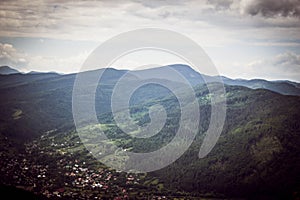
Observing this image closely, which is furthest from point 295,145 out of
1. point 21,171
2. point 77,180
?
point 21,171

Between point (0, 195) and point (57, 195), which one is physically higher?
point (0, 195)

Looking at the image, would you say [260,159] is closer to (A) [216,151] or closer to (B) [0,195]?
(A) [216,151]

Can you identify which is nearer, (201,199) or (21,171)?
(201,199)

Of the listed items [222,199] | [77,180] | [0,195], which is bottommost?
[222,199]

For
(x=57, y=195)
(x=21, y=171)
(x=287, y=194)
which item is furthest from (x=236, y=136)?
(x=21, y=171)

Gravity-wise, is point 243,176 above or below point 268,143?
below

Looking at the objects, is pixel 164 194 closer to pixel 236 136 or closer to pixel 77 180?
pixel 77 180

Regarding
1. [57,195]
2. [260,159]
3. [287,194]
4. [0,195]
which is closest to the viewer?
[0,195]

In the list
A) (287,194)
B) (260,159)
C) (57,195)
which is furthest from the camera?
(260,159)

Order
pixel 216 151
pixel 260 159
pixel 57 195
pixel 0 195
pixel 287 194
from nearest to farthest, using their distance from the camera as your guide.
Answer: pixel 0 195 → pixel 57 195 → pixel 287 194 → pixel 260 159 → pixel 216 151
